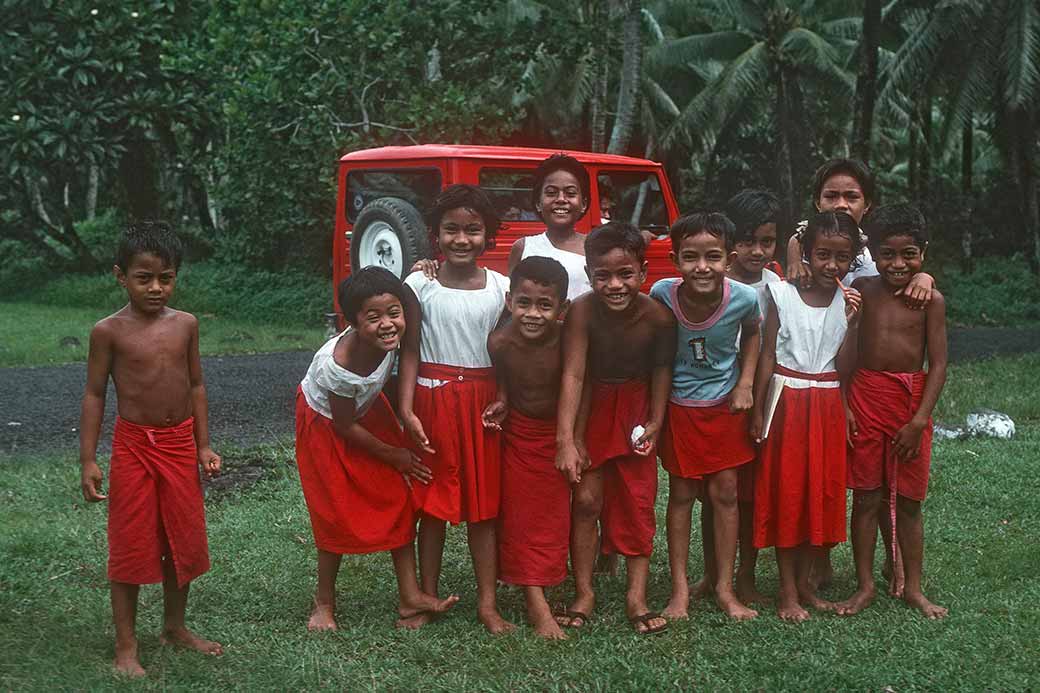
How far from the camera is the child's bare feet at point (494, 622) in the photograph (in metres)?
3.78

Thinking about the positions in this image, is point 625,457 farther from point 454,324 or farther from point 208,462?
point 208,462

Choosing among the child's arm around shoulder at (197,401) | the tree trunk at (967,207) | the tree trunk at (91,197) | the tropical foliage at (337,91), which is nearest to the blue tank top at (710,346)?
the child's arm around shoulder at (197,401)

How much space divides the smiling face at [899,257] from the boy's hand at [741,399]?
63cm

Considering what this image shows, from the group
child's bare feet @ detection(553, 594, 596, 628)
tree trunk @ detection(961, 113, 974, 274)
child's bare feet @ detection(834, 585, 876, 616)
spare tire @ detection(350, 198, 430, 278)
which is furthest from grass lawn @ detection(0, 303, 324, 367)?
tree trunk @ detection(961, 113, 974, 274)

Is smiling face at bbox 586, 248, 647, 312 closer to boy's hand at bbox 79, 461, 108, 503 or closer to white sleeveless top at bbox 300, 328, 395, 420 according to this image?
white sleeveless top at bbox 300, 328, 395, 420

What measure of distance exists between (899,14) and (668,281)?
19.0 meters

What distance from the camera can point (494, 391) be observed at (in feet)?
12.9

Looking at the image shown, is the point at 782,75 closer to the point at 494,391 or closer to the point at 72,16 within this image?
the point at 72,16

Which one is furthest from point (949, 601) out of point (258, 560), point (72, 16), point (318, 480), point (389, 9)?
point (72, 16)

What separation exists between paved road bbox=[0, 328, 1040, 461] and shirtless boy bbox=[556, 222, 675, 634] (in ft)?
11.0

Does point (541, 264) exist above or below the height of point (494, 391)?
above

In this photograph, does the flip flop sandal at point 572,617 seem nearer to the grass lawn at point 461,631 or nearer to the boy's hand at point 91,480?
the grass lawn at point 461,631

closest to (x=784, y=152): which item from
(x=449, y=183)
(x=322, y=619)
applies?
(x=449, y=183)

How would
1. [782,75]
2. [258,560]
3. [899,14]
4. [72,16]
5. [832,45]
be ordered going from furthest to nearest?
[832,45] < [782,75] < [899,14] < [72,16] < [258,560]
